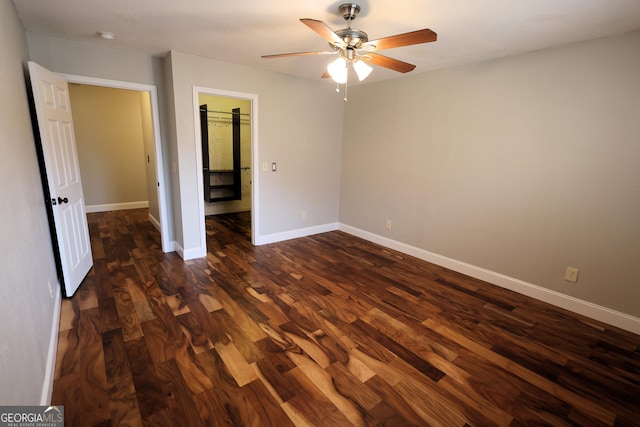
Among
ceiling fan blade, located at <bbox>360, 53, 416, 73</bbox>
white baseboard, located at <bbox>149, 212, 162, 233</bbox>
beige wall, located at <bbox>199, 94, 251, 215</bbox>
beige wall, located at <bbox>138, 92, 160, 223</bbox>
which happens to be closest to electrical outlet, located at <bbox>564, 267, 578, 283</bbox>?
ceiling fan blade, located at <bbox>360, 53, 416, 73</bbox>

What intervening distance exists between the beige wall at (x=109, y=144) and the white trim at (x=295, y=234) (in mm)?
3304

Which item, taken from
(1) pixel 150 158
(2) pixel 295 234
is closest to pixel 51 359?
(2) pixel 295 234

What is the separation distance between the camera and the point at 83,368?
1876 mm

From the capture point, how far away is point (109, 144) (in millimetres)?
5875

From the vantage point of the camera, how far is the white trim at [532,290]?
2.49 meters

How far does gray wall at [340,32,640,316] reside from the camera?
242cm

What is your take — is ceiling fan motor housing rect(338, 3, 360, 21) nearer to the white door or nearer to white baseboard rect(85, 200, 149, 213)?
the white door

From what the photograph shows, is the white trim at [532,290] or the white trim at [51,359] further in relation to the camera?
the white trim at [532,290]

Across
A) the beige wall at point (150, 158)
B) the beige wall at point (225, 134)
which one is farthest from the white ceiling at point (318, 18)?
the beige wall at point (225, 134)

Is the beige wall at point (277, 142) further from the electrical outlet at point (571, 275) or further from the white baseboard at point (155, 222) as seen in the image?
the electrical outlet at point (571, 275)

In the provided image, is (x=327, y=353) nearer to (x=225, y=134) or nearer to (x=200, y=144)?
(x=200, y=144)

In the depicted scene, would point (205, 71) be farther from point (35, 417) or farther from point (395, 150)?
point (35, 417)

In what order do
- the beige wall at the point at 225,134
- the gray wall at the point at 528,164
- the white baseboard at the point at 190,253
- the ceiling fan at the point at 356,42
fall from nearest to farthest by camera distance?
the ceiling fan at the point at 356,42 < the gray wall at the point at 528,164 < the white baseboard at the point at 190,253 < the beige wall at the point at 225,134

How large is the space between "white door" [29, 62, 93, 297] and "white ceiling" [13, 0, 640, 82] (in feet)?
1.78
